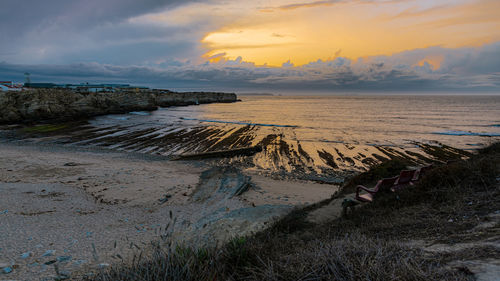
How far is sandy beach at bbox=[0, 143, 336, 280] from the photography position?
529cm

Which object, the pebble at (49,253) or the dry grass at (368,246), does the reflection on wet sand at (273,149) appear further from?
the pebble at (49,253)

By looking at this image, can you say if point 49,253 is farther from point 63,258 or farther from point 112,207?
point 112,207

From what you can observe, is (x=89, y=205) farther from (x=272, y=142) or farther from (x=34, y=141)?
(x=34, y=141)

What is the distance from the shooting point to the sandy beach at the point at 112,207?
5289 mm

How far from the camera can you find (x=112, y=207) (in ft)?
27.5

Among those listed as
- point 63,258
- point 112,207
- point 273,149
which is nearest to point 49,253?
point 63,258

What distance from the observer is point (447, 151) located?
59.9 feet

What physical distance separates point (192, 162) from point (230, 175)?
13.4 ft

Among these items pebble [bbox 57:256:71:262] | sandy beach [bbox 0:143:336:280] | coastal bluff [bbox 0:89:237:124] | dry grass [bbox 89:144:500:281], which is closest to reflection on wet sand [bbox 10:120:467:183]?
sandy beach [bbox 0:143:336:280]

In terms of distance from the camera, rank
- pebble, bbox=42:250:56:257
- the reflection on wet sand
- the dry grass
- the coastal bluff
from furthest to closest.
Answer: the coastal bluff < the reflection on wet sand < pebble, bbox=42:250:56:257 < the dry grass

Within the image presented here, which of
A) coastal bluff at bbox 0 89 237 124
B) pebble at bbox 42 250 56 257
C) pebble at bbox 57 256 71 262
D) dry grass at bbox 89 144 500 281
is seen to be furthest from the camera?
coastal bluff at bbox 0 89 237 124

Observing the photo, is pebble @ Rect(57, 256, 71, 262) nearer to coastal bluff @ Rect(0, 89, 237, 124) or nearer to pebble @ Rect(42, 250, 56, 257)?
pebble @ Rect(42, 250, 56, 257)

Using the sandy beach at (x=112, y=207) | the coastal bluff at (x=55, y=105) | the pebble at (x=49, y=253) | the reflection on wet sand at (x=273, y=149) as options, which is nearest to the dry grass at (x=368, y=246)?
the sandy beach at (x=112, y=207)

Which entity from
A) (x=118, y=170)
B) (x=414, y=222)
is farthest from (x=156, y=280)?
(x=118, y=170)
